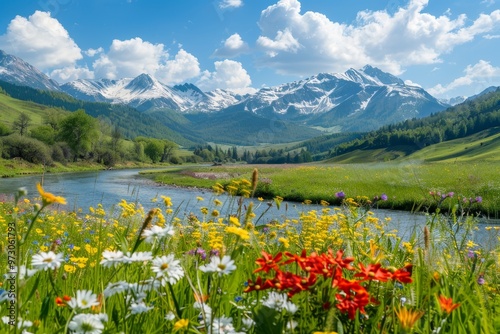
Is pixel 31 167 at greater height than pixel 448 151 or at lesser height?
lesser

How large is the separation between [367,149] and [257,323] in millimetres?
192557

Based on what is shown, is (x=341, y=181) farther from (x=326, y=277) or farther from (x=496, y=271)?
(x=326, y=277)

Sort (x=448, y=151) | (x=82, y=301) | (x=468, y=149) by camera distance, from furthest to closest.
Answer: (x=448, y=151)
(x=468, y=149)
(x=82, y=301)

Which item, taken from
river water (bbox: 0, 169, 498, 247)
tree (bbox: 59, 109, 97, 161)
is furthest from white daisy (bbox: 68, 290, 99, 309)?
tree (bbox: 59, 109, 97, 161)

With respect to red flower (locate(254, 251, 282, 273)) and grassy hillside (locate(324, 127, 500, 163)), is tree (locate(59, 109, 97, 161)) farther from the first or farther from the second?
red flower (locate(254, 251, 282, 273))

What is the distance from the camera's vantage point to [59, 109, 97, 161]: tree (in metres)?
99.8

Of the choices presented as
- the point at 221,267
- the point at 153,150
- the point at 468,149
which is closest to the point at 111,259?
the point at 221,267

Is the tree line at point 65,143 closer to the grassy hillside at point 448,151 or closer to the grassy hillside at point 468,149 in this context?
the grassy hillside at point 448,151

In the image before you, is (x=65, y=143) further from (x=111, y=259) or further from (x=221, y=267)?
(x=221, y=267)

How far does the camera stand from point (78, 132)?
3974 inches

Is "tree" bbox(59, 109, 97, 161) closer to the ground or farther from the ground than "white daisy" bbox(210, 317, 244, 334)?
farther from the ground

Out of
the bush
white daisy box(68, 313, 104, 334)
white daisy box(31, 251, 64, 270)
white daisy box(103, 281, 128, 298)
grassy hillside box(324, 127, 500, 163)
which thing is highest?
grassy hillside box(324, 127, 500, 163)

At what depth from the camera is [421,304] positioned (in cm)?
229

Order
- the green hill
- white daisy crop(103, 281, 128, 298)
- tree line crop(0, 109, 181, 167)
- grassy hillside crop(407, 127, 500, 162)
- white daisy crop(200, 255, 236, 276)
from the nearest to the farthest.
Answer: white daisy crop(200, 255, 236, 276) < white daisy crop(103, 281, 128, 298) < tree line crop(0, 109, 181, 167) < grassy hillside crop(407, 127, 500, 162) < the green hill
